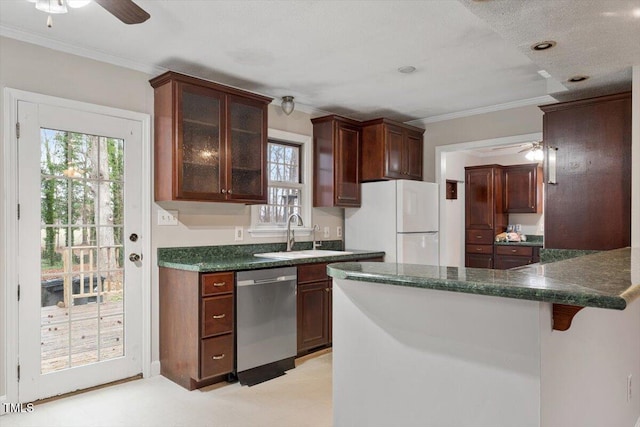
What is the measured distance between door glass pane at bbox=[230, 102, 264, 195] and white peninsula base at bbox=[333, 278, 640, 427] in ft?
6.99

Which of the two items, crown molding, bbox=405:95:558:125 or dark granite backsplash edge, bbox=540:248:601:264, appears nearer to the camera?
dark granite backsplash edge, bbox=540:248:601:264

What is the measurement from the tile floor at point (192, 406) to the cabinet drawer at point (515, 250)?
4.51 meters

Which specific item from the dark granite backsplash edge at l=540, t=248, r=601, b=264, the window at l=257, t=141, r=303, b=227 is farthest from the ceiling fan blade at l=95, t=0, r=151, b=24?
the dark granite backsplash edge at l=540, t=248, r=601, b=264

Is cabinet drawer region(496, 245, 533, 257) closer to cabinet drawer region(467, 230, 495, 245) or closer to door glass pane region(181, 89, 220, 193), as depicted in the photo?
cabinet drawer region(467, 230, 495, 245)

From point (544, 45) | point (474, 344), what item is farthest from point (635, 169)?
point (474, 344)

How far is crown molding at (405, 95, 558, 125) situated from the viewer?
4.24 m

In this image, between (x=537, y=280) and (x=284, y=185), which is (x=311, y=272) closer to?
(x=284, y=185)

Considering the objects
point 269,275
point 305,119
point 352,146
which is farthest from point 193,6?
point 352,146

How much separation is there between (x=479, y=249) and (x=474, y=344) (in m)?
6.17

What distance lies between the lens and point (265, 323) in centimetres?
336

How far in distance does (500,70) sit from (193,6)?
2377 millimetres

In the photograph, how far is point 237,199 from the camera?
3604 mm

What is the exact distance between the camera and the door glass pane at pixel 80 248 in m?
2.89

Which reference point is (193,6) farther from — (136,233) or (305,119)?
(305,119)
